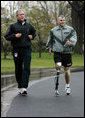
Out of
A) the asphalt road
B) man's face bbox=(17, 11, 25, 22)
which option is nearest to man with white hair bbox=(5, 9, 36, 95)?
man's face bbox=(17, 11, 25, 22)

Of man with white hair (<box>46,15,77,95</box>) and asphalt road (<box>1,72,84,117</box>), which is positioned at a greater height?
man with white hair (<box>46,15,77,95</box>)

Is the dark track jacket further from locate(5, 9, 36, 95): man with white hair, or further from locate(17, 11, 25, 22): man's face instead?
locate(17, 11, 25, 22): man's face

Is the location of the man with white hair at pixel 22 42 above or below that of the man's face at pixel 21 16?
below

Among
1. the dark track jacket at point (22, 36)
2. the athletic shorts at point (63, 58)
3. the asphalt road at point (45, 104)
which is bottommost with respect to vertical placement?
the asphalt road at point (45, 104)

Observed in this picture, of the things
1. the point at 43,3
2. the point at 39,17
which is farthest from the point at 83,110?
the point at 43,3

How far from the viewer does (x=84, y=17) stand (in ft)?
153

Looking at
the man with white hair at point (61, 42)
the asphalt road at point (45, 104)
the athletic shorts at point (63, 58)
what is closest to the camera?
the asphalt road at point (45, 104)

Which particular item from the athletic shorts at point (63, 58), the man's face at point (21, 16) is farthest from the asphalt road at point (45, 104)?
the man's face at point (21, 16)

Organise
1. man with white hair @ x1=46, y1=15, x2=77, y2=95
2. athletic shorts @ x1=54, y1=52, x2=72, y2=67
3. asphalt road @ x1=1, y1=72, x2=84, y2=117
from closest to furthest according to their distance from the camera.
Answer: asphalt road @ x1=1, y1=72, x2=84, y2=117 → man with white hair @ x1=46, y1=15, x2=77, y2=95 → athletic shorts @ x1=54, y1=52, x2=72, y2=67

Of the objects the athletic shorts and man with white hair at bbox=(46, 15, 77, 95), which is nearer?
man with white hair at bbox=(46, 15, 77, 95)

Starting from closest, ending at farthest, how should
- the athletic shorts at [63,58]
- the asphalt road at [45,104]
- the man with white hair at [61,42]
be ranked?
1. the asphalt road at [45,104]
2. the man with white hair at [61,42]
3. the athletic shorts at [63,58]

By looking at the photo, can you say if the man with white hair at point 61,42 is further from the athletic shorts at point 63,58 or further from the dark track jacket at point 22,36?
the dark track jacket at point 22,36

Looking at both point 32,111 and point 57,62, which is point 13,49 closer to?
point 57,62

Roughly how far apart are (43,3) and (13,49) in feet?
177
